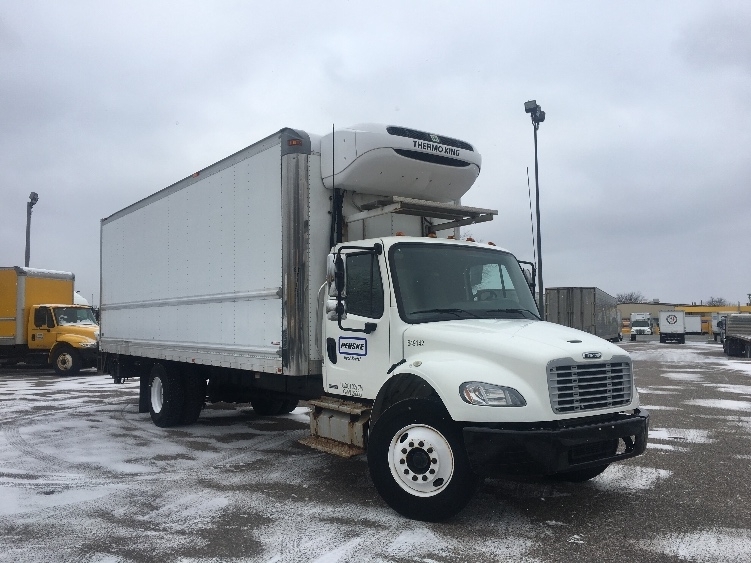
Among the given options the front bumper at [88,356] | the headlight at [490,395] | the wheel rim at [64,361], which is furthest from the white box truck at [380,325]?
the wheel rim at [64,361]

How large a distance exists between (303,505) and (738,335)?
28.6m

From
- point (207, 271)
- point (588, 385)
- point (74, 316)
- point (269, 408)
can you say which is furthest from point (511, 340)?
point (74, 316)

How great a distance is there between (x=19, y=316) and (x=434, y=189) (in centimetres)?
1859

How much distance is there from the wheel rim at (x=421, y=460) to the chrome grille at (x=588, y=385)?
0.96 m

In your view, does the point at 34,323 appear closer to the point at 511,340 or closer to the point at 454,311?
the point at 454,311

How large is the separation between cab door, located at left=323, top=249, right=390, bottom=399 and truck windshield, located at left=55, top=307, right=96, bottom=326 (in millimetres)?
17417

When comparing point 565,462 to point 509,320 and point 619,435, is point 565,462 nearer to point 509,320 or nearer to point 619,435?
point 619,435

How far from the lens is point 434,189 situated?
746cm

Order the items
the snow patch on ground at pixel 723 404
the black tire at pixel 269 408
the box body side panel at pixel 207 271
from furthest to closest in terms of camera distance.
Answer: the snow patch on ground at pixel 723 404 < the black tire at pixel 269 408 < the box body side panel at pixel 207 271

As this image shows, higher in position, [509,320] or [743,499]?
[509,320]

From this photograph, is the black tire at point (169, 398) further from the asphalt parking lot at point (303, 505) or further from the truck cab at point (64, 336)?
the truck cab at point (64, 336)

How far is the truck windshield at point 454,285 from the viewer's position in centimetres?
600

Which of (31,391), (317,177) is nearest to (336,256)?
(317,177)

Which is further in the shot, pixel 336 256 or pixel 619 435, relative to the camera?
pixel 336 256
